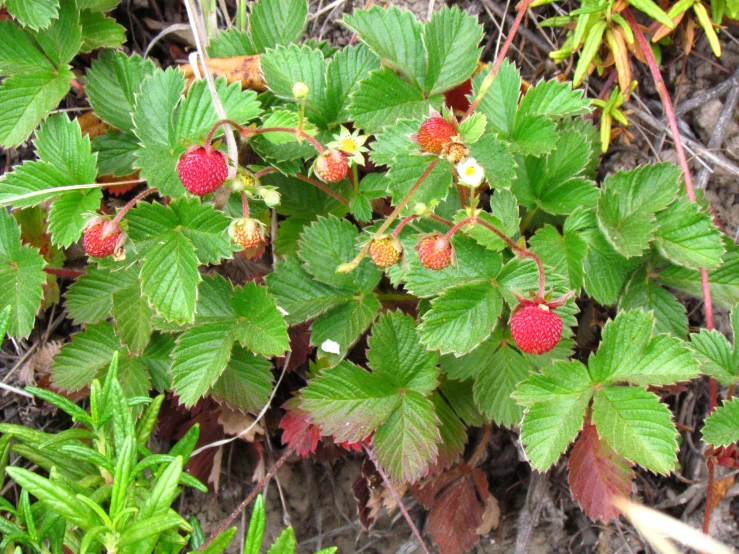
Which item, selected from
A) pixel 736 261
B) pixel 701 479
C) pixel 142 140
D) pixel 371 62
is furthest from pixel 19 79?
pixel 701 479

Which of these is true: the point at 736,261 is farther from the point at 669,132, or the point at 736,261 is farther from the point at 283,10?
the point at 283,10

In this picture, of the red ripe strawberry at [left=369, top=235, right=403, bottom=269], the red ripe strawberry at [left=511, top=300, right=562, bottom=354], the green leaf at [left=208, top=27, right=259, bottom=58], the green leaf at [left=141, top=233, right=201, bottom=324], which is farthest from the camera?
the green leaf at [left=208, top=27, right=259, bottom=58]

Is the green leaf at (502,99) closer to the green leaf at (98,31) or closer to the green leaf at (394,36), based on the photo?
the green leaf at (394,36)

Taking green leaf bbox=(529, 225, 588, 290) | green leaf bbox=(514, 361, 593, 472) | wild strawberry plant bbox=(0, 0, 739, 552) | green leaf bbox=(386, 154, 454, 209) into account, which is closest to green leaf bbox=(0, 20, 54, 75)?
wild strawberry plant bbox=(0, 0, 739, 552)

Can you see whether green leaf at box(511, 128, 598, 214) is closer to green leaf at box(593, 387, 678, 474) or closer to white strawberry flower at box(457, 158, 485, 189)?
white strawberry flower at box(457, 158, 485, 189)

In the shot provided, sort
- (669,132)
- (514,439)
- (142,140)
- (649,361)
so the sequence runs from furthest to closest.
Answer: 1. (514,439)
2. (669,132)
3. (142,140)
4. (649,361)

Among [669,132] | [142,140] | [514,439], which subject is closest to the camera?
[142,140]
